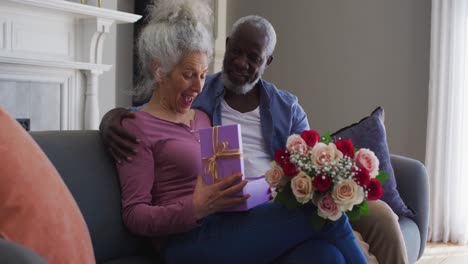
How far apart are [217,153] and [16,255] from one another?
74 cm

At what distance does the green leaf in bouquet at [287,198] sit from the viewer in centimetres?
156

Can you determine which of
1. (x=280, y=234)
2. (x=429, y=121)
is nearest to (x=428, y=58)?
(x=429, y=121)

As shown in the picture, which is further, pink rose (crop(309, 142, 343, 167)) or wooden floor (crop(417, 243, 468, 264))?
wooden floor (crop(417, 243, 468, 264))

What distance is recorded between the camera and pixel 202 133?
1551 millimetres

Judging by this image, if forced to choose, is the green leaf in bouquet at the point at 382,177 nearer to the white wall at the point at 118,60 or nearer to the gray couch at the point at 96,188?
the gray couch at the point at 96,188

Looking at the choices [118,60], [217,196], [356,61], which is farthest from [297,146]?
[118,60]

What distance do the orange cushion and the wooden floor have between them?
8.83 feet

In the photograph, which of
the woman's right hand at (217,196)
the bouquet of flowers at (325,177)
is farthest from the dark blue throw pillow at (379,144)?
the woman's right hand at (217,196)

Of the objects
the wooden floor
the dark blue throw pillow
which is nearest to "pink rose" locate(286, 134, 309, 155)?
the dark blue throw pillow

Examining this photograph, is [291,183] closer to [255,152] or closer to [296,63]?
[255,152]

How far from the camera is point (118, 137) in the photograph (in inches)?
66.2

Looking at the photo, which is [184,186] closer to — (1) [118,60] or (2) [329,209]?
(2) [329,209]

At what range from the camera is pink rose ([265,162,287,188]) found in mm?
1614

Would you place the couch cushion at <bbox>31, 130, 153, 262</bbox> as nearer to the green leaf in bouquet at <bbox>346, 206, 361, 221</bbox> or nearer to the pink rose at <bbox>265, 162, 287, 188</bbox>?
the pink rose at <bbox>265, 162, 287, 188</bbox>
